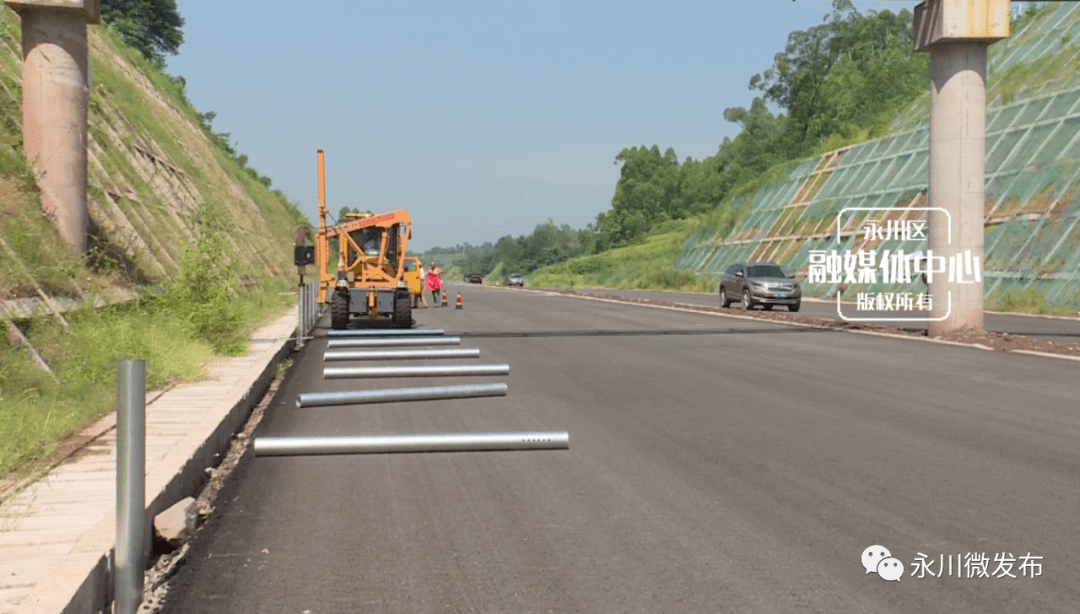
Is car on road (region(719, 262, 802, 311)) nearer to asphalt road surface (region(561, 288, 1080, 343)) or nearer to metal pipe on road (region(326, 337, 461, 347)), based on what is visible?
asphalt road surface (region(561, 288, 1080, 343))

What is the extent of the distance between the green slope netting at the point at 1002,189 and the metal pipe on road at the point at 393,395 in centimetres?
2564

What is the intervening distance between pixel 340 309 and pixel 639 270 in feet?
231

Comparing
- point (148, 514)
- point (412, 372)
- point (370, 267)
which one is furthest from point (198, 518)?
point (370, 267)

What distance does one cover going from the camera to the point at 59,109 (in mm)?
15945

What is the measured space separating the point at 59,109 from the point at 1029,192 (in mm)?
32889

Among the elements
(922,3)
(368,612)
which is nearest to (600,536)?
(368,612)

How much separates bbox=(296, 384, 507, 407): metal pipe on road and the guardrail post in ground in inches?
271

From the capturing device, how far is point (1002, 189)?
3956cm

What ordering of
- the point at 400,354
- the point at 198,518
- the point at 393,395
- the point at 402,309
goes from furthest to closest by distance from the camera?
the point at 402,309, the point at 400,354, the point at 393,395, the point at 198,518

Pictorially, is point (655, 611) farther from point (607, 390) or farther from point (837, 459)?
point (607, 390)
